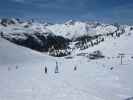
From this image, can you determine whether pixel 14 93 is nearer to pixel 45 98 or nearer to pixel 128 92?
pixel 45 98

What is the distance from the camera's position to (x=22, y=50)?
90875mm

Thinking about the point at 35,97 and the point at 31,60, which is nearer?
the point at 35,97

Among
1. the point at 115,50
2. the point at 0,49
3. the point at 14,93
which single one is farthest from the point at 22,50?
the point at 115,50

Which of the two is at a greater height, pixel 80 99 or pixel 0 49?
pixel 0 49

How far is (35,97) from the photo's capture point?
2475 cm

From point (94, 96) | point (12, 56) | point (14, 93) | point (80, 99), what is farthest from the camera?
point (12, 56)

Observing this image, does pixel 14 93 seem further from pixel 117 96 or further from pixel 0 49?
pixel 0 49

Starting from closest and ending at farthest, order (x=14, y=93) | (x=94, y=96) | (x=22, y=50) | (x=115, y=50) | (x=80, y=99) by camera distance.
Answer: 1. (x=80, y=99)
2. (x=94, y=96)
3. (x=14, y=93)
4. (x=22, y=50)
5. (x=115, y=50)

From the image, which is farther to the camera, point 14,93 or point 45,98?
point 14,93

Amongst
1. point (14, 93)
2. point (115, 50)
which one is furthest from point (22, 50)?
point (115, 50)

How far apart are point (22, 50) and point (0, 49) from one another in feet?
30.1

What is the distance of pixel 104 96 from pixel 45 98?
20.3ft

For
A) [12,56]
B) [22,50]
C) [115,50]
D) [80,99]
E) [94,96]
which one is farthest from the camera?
[115,50]

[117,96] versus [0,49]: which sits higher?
[0,49]
